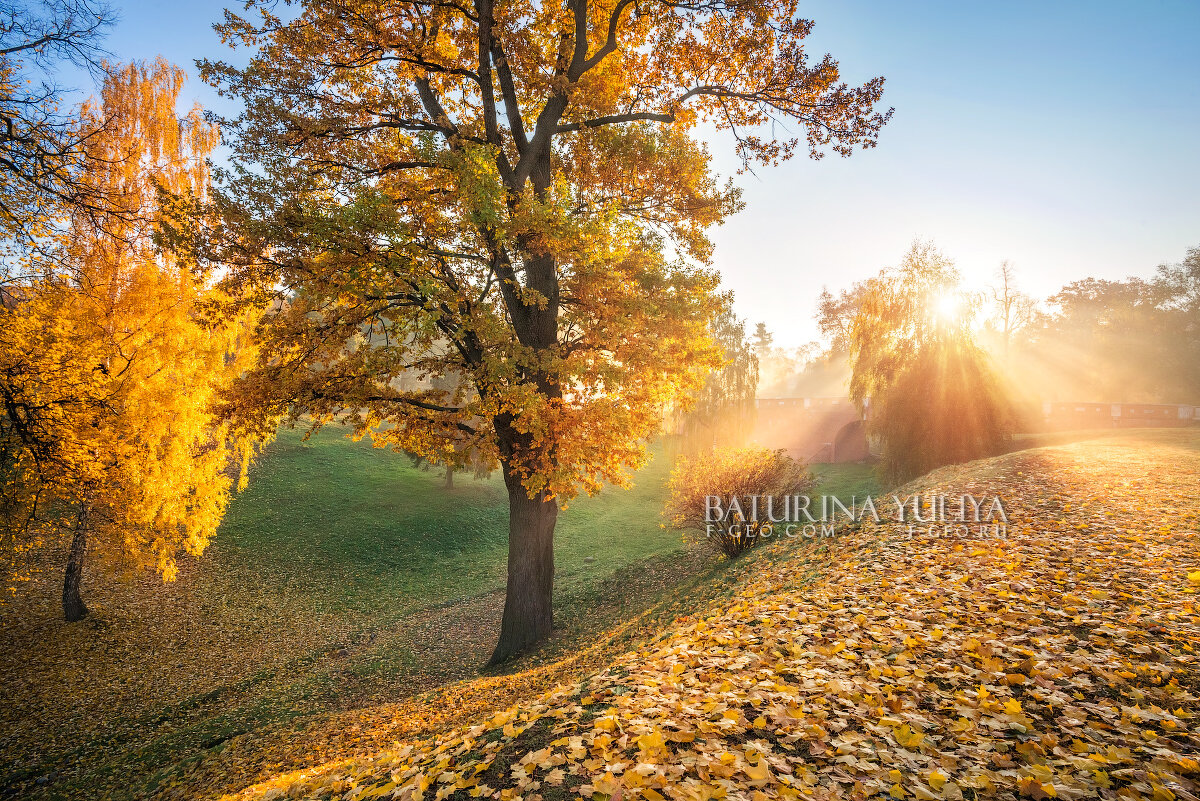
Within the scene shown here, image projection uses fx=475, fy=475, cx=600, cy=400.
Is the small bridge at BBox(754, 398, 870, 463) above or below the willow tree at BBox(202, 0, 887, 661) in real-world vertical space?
below

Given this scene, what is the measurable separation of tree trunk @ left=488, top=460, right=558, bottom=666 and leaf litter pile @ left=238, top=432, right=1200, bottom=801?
3.75m

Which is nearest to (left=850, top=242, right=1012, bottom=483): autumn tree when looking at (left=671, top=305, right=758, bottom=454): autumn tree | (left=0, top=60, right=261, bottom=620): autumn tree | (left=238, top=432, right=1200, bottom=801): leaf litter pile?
(left=671, top=305, right=758, bottom=454): autumn tree

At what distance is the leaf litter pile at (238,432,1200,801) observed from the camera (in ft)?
8.18

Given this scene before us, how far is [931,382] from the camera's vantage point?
15.8m

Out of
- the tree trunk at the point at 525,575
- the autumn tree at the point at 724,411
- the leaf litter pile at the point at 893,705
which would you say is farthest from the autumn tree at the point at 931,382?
the tree trunk at the point at 525,575

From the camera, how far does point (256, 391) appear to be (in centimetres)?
746

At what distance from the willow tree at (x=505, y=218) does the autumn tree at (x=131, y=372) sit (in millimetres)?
2313

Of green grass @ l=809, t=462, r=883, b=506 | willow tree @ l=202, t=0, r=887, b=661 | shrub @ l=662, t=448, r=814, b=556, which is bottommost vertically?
green grass @ l=809, t=462, r=883, b=506

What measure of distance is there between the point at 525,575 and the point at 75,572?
10.9 metres

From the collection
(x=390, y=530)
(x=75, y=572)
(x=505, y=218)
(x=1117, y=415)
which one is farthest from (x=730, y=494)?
(x=1117, y=415)

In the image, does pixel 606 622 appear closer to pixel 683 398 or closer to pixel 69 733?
pixel 683 398

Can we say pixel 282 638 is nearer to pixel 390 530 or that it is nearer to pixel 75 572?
pixel 75 572

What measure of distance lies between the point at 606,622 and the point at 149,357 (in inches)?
448

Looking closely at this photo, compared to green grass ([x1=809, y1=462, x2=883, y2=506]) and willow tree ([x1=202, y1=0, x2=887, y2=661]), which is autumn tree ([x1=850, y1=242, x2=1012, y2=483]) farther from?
willow tree ([x1=202, y1=0, x2=887, y2=661])
